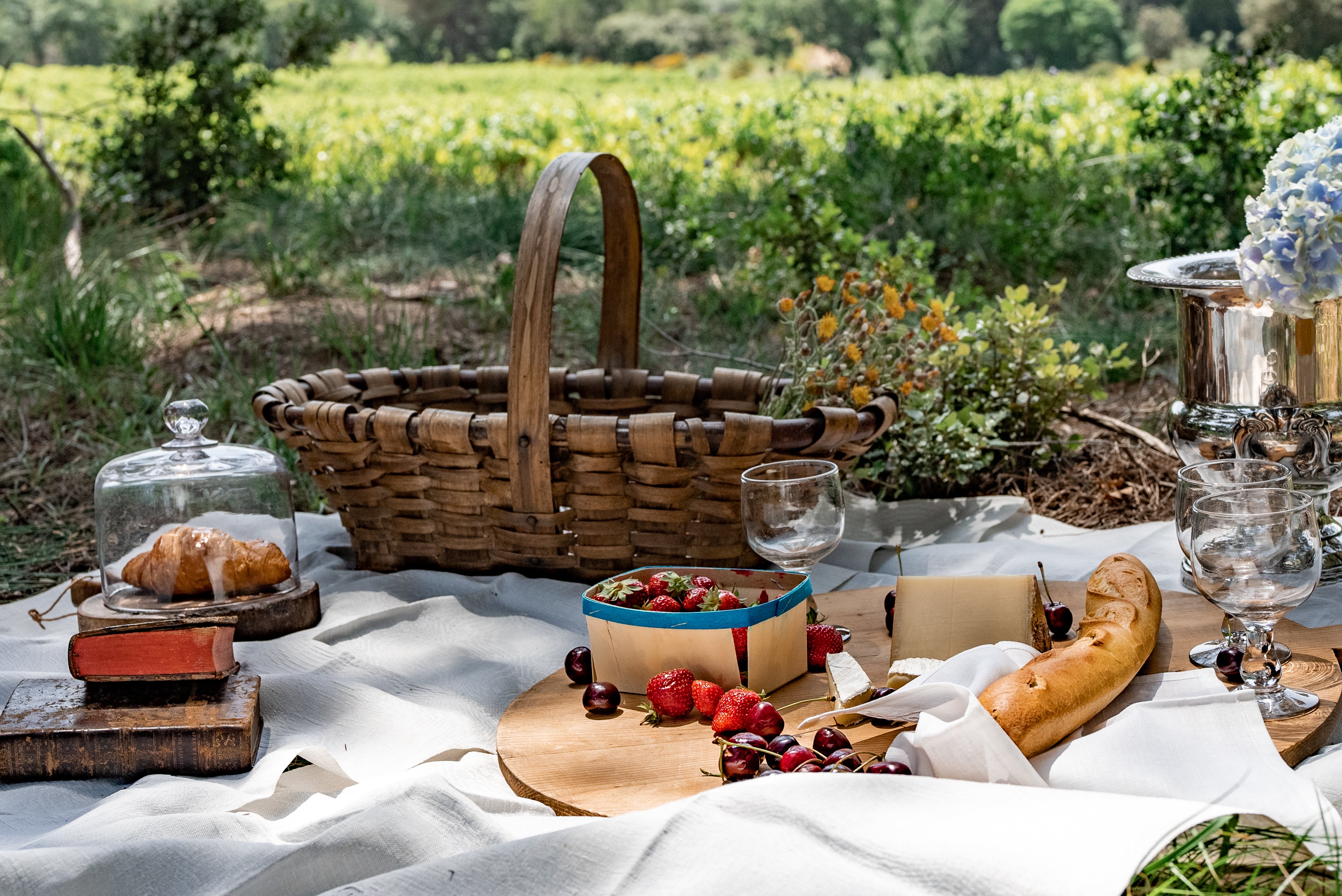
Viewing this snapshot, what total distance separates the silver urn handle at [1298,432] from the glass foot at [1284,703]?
671mm

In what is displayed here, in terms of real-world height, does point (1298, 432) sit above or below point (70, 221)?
below

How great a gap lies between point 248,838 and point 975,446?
215cm

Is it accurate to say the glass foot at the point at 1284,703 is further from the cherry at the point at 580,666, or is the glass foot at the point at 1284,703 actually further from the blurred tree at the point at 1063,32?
the blurred tree at the point at 1063,32

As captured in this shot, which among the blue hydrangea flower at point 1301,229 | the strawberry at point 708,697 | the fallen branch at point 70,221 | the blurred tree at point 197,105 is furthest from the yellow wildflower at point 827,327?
the blurred tree at point 197,105

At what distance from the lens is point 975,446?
→ 3033 mm

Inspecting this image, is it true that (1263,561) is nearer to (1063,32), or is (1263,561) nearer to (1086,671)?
(1086,671)

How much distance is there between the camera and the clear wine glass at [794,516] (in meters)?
1.73

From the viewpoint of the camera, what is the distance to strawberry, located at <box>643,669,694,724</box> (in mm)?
1520

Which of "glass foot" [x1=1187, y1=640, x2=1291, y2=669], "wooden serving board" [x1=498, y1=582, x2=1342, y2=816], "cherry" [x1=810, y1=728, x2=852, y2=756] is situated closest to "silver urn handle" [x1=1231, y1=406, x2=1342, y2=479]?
"wooden serving board" [x1=498, y1=582, x2=1342, y2=816]

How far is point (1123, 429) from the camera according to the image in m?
3.15

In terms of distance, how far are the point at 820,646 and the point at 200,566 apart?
117cm

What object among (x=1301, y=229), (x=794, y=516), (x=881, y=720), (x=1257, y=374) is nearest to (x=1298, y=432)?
(x=1257, y=374)

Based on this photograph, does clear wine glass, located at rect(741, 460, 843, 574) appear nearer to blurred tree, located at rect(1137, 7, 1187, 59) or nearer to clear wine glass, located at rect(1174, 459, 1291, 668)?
clear wine glass, located at rect(1174, 459, 1291, 668)

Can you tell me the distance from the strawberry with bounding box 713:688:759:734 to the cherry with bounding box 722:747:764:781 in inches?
3.5
